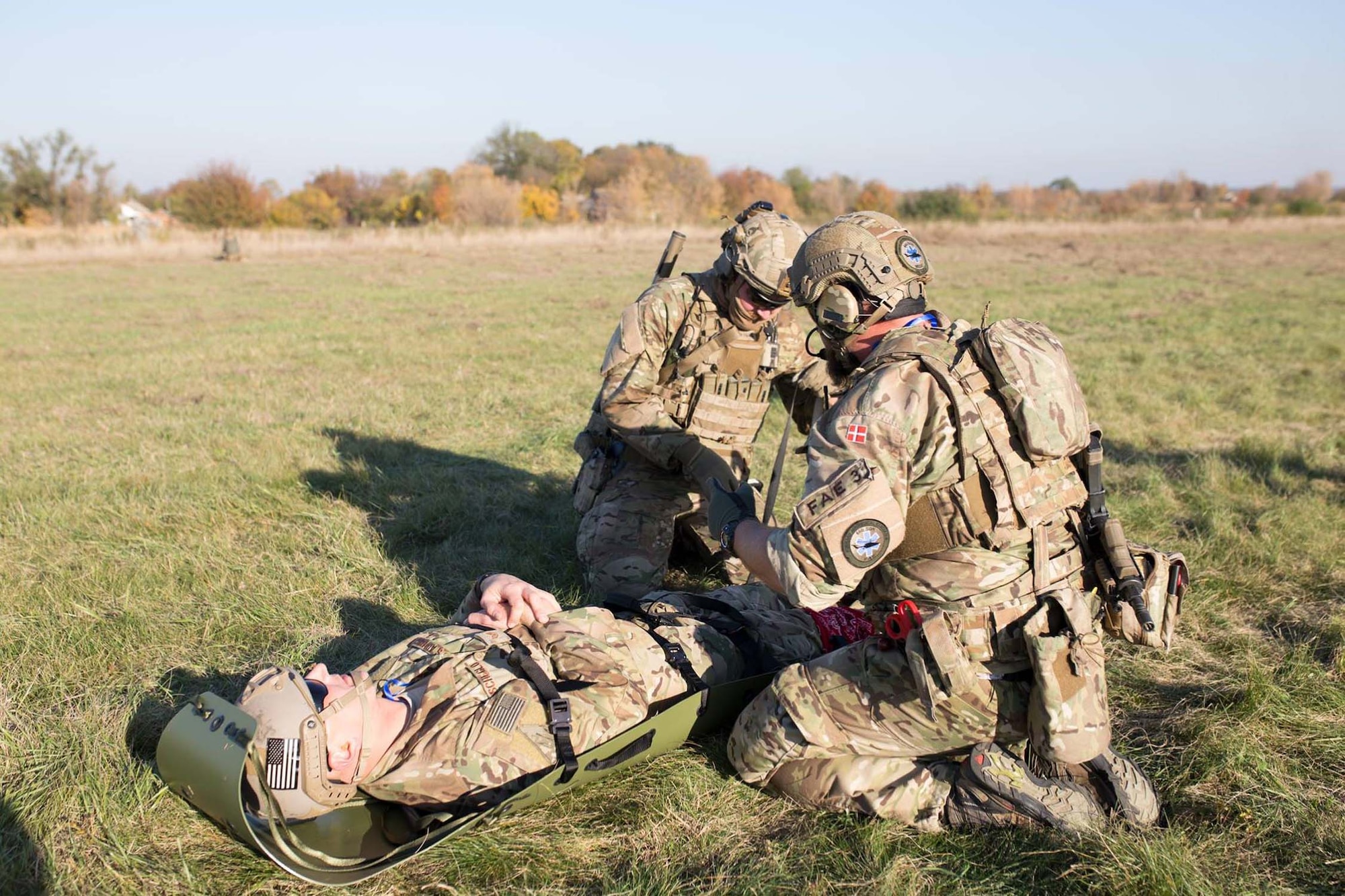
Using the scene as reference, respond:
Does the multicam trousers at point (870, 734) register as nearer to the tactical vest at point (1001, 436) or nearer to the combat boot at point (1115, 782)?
the combat boot at point (1115, 782)

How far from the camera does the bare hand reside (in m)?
3.53

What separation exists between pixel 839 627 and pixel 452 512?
2883 mm

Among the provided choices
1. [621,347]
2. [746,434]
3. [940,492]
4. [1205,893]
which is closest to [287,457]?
[621,347]

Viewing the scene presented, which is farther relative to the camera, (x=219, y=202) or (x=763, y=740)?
(x=219, y=202)

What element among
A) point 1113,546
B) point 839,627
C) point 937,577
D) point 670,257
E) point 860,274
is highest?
point 670,257

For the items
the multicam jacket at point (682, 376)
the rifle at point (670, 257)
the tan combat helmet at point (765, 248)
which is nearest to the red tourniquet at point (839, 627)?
the multicam jacket at point (682, 376)

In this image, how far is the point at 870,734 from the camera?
3.21 m

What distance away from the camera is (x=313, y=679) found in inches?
123

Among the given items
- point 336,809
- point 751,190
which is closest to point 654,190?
point 751,190

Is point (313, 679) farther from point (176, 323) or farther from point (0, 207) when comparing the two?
point (0, 207)

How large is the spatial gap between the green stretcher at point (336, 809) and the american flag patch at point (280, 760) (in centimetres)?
9

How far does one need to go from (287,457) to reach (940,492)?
17.3ft

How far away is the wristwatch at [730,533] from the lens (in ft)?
11.0

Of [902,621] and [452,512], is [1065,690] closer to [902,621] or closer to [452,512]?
[902,621]
